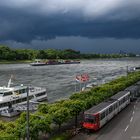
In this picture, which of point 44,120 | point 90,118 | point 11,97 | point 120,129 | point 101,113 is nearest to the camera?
point 44,120

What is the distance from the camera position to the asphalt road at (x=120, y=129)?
42.5m

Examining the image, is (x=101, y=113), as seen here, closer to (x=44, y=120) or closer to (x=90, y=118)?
(x=90, y=118)

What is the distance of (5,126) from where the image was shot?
135 ft

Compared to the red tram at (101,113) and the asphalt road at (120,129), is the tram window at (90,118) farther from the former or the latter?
the asphalt road at (120,129)

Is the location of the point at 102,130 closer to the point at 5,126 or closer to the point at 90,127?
the point at 90,127

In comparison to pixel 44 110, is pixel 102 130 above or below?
below

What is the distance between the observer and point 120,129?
4662 centimetres

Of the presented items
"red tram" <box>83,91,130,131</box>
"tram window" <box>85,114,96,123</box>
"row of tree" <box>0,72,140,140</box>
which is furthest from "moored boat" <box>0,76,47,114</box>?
"tram window" <box>85,114,96,123</box>

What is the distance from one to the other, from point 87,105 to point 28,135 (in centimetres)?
2022

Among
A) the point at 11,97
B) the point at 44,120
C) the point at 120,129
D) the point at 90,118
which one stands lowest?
the point at 120,129

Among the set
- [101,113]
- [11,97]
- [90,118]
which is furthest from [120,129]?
[11,97]

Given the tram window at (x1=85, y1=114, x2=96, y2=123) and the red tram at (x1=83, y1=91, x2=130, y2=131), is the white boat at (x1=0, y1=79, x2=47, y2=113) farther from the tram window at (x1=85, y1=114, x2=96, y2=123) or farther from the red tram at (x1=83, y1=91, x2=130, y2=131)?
the tram window at (x1=85, y1=114, x2=96, y2=123)

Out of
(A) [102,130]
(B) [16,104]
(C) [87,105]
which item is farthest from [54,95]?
(A) [102,130]

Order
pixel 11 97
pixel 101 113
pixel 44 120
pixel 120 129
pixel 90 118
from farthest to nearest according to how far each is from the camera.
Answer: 1. pixel 11 97
2. pixel 101 113
3. pixel 120 129
4. pixel 90 118
5. pixel 44 120
